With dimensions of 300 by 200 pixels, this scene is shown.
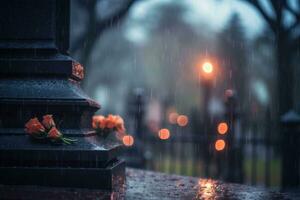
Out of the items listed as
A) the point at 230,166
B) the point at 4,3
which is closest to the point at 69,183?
the point at 4,3

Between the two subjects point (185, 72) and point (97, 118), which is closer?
point (97, 118)

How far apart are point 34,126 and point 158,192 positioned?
1325mm

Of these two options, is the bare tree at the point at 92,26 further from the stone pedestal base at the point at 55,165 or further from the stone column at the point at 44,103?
the stone pedestal base at the point at 55,165

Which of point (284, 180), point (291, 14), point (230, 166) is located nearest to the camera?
point (284, 180)

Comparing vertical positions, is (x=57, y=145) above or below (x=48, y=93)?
below

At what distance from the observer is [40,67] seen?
15.7 ft

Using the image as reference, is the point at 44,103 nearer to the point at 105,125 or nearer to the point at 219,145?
the point at 105,125

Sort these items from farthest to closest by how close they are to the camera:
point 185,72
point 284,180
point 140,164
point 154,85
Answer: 1. point 154,85
2. point 185,72
3. point 140,164
4. point 284,180

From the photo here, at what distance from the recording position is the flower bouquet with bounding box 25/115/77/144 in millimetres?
4297

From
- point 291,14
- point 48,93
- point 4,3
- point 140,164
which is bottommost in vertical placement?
point 140,164

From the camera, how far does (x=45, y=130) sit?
4.37 metres

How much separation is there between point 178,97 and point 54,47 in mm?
51388

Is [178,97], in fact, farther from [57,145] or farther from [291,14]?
[57,145]

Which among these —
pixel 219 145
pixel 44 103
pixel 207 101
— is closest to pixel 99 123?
pixel 44 103
